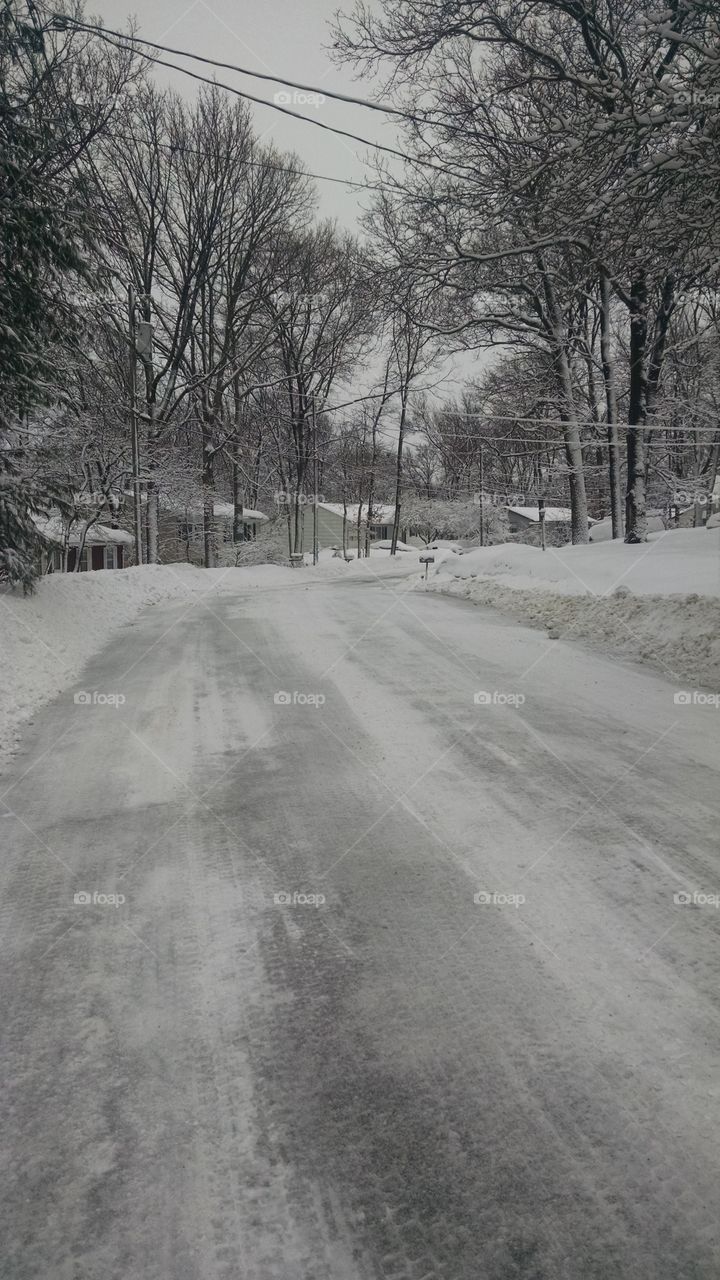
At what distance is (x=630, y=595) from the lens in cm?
954

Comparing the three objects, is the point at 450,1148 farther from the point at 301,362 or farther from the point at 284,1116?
the point at 301,362

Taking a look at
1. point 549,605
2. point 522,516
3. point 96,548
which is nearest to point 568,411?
point 549,605

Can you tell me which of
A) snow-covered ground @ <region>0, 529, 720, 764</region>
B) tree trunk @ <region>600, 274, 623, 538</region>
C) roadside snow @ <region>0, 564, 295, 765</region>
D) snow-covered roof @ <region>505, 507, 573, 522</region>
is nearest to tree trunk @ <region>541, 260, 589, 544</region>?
tree trunk @ <region>600, 274, 623, 538</region>

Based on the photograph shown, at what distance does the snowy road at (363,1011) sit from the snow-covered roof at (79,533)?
18140 millimetres

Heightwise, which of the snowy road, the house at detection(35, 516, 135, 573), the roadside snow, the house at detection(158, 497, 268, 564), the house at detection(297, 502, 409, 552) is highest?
the house at detection(297, 502, 409, 552)

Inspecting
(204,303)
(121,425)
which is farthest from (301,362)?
(121,425)

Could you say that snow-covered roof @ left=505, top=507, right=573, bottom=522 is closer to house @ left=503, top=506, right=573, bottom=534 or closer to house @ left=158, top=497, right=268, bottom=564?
house @ left=503, top=506, right=573, bottom=534

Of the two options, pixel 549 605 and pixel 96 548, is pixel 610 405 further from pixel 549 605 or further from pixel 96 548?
pixel 96 548

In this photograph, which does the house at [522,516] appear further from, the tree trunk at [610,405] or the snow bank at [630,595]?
the snow bank at [630,595]

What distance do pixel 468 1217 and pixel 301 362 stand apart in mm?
35139

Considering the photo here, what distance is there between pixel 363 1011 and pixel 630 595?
839 cm

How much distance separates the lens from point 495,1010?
2.23 metres

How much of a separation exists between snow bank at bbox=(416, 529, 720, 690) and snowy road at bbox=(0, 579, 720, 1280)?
3032 mm

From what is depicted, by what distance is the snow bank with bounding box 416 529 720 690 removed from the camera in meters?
7.44
